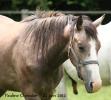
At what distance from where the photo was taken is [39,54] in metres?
6.39

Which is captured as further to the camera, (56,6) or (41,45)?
(56,6)

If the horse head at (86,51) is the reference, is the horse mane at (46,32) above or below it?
above

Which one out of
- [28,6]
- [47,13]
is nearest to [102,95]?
[47,13]

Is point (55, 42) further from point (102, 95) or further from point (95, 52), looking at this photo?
point (102, 95)

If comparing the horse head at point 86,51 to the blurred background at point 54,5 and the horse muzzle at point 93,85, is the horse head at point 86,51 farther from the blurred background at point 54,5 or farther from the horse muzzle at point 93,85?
the blurred background at point 54,5

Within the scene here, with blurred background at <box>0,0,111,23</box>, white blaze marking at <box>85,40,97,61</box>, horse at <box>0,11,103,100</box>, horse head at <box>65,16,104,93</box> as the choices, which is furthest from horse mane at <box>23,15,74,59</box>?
blurred background at <box>0,0,111,23</box>

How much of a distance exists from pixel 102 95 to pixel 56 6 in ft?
16.1

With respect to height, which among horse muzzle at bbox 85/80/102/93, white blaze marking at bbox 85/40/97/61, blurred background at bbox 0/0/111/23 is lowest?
horse muzzle at bbox 85/80/102/93

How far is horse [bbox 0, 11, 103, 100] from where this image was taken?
5.96 metres

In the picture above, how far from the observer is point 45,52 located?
6.38 m

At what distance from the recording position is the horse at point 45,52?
596cm

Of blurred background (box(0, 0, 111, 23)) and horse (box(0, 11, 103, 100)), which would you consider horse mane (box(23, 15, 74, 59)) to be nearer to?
horse (box(0, 11, 103, 100))

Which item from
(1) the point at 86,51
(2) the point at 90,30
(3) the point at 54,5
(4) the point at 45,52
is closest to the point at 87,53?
(1) the point at 86,51

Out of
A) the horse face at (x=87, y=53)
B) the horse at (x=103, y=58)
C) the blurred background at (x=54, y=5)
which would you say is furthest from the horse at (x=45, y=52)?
the blurred background at (x=54, y=5)
